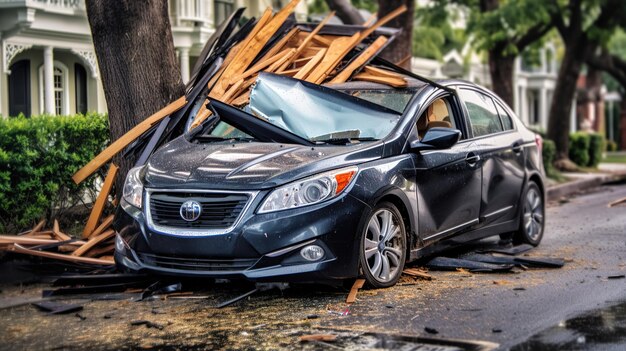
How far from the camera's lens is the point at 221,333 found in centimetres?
663

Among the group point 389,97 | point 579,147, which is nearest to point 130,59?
point 389,97

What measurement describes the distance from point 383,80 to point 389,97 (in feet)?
1.88

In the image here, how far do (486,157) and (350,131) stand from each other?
5.90 ft

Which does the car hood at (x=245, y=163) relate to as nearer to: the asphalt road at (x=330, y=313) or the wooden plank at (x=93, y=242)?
the asphalt road at (x=330, y=313)

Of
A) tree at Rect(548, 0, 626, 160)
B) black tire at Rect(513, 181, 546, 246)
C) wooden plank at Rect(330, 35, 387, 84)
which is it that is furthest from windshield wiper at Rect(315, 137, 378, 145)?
tree at Rect(548, 0, 626, 160)

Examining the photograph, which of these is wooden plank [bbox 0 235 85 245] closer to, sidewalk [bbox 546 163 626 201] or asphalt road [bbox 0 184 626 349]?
asphalt road [bbox 0 184 626 349]

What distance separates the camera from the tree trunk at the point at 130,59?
10539mm

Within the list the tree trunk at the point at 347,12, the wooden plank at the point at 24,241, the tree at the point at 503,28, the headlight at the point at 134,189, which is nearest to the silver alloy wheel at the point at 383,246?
the headlight at the point at 134,189

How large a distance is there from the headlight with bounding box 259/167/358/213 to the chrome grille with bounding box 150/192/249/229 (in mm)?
201

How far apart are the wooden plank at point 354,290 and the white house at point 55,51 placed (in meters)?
15.5

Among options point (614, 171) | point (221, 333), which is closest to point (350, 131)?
point (221, 333)

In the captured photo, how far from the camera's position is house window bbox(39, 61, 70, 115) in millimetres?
23955

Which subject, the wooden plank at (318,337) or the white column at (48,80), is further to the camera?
the white column at (48,80)

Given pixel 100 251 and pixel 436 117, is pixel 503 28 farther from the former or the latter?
pixel 100 251
